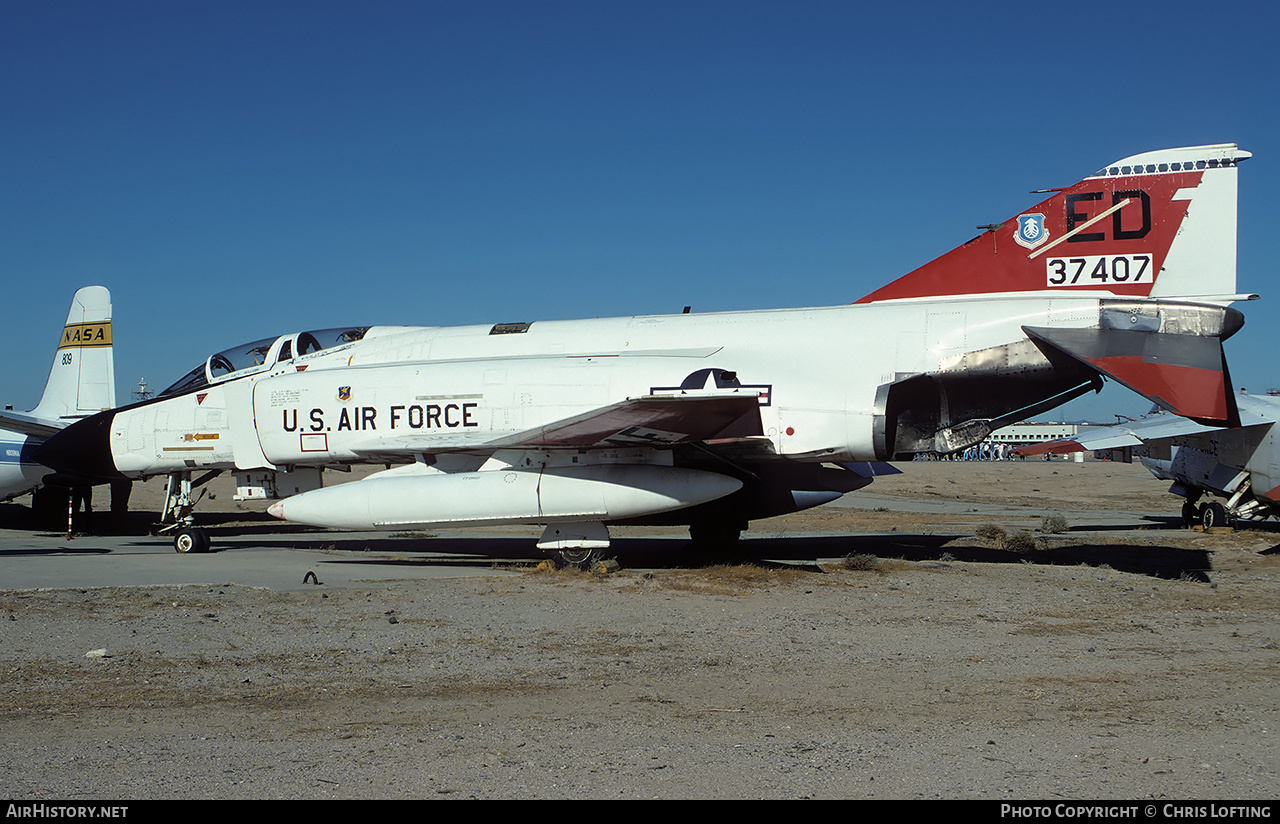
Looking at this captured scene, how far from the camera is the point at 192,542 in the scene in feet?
43.3

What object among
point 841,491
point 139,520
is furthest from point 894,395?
point 139,520

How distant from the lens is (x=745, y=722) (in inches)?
194

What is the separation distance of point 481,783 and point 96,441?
12419mm

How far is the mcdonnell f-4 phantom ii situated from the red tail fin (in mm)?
23

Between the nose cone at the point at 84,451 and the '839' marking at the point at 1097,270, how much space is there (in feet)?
43.8

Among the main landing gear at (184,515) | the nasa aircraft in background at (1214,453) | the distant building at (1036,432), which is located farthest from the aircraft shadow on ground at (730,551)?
the distant building at (1036,432)

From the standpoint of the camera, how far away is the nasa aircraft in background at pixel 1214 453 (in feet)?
49.2

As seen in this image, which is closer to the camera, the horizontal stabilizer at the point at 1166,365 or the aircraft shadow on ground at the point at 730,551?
the horizontal stabilizer at the point at 1166,365

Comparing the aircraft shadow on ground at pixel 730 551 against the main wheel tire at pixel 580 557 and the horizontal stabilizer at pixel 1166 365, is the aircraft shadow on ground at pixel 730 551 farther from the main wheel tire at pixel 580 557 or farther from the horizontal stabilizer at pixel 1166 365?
the horizontal stabilizer at pixel 1166 365

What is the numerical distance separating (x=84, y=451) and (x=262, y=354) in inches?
121

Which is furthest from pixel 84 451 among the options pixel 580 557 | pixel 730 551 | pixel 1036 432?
pixel 1036 432

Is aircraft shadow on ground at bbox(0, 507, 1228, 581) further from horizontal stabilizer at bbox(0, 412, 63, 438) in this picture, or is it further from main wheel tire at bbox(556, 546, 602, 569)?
horizontal stabilizer at bbox(0, 412, 63, 438)

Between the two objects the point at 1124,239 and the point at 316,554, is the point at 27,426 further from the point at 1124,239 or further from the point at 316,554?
the point at 1124,239

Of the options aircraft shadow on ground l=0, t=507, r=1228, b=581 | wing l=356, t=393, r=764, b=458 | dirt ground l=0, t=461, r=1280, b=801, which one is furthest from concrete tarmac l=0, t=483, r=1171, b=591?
wing l=356, t=393, r=764, b=458
